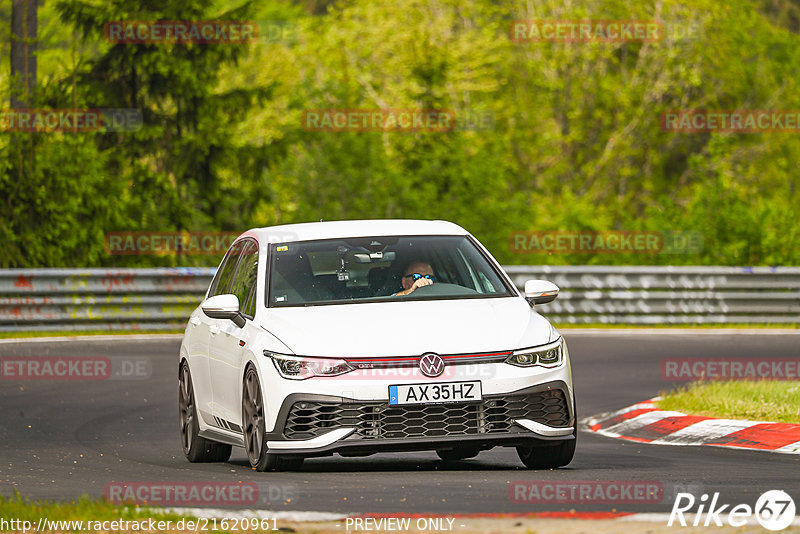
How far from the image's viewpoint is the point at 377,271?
10.3 metres

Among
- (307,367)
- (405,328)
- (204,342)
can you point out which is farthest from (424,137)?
(307,367)

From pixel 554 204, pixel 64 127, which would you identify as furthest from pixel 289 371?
pixel 554 204

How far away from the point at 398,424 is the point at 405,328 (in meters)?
0.56

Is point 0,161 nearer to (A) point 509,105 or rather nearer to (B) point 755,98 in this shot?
(A) point 509,105

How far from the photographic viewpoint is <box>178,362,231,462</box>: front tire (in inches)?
438

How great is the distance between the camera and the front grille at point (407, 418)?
906cm

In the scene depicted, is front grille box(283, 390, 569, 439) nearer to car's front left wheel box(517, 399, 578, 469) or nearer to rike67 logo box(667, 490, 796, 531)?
car's front left wheel box(517, 399, 578, 469)

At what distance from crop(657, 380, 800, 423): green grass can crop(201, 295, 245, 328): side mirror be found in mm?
4581

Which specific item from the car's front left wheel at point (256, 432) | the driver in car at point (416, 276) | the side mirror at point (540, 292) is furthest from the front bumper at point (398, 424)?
the driver in car at point (416, 276)

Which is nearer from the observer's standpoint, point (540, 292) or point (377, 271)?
point (540, 292)

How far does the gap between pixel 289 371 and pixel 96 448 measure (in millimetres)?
3343

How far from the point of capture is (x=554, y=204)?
43.1 m

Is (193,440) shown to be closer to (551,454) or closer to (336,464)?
(336,464)

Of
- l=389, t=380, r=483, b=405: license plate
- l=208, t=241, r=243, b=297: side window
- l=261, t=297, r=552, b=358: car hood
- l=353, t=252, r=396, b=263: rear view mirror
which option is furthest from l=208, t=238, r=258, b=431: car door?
l=389, t=380, r=483, b=405: license plate
